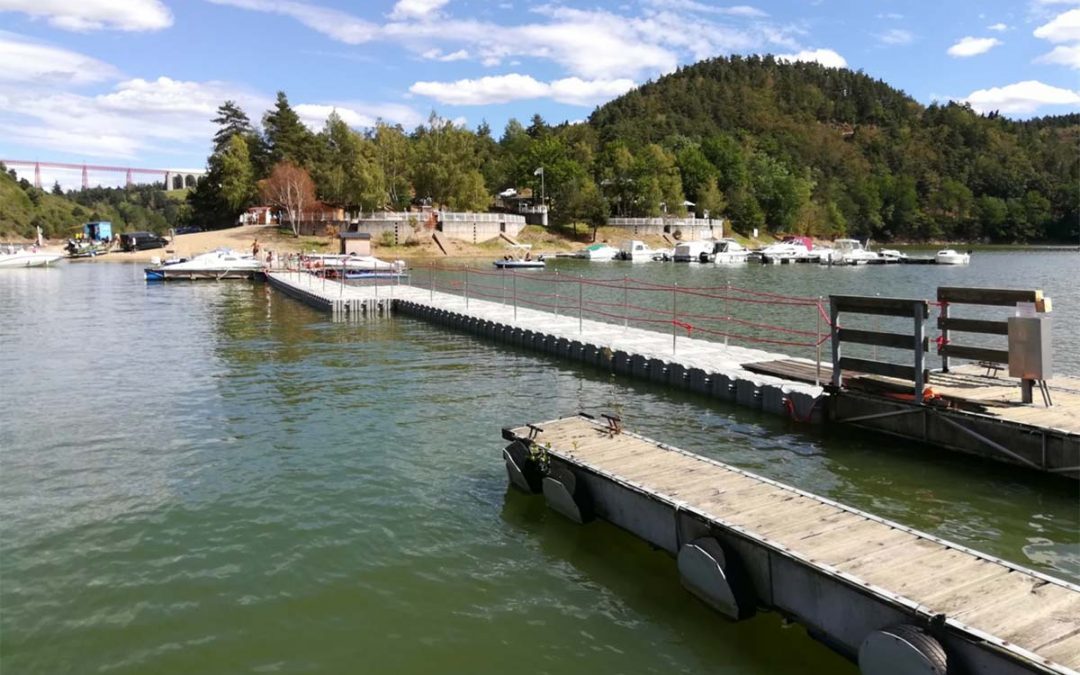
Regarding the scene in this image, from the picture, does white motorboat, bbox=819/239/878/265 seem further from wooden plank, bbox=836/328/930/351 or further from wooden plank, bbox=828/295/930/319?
wooden plank, bbox=836/328/930/351


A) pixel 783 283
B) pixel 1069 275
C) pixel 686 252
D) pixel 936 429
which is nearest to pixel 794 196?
pixel 686 252

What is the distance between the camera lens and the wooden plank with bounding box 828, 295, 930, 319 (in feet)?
43.0

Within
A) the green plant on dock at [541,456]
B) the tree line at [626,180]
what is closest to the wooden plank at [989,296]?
the green plant on dock at [541,456]

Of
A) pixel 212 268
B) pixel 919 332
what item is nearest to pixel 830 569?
pixel 919 332

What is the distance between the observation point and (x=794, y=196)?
144m

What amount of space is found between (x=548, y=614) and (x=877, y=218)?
591 ft

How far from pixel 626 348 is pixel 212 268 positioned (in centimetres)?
4854

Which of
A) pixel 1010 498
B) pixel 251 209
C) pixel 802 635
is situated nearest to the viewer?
pixel 802 635

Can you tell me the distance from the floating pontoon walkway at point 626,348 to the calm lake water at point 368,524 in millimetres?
651

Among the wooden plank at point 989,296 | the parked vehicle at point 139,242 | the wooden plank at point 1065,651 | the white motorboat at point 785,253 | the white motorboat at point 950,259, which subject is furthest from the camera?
the white motorboat at point 785,253

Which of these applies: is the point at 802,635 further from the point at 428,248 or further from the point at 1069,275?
the point at 428,248

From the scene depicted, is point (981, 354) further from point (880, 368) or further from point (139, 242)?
point (139, 242)

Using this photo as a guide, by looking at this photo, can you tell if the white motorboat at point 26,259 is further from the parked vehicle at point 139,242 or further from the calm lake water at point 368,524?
the calm lake water at point 368,524

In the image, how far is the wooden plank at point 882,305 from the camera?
1311cm
